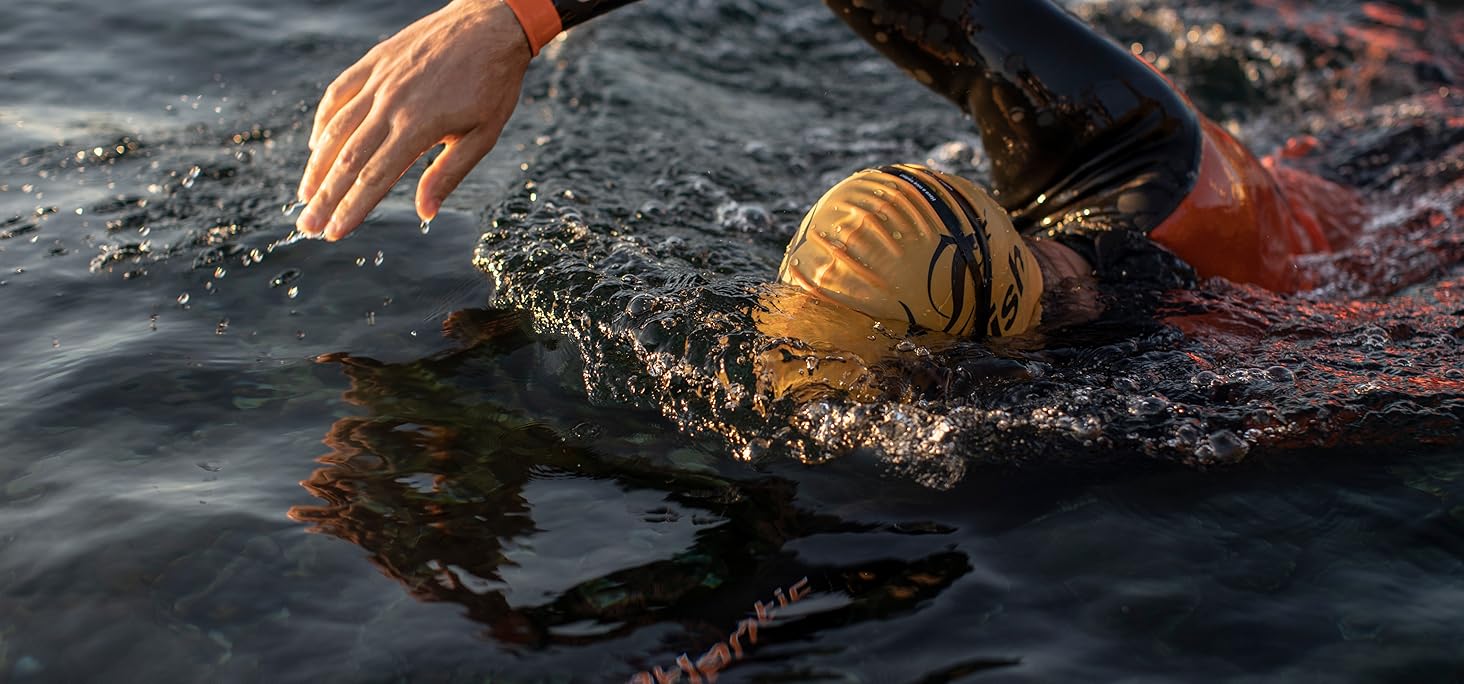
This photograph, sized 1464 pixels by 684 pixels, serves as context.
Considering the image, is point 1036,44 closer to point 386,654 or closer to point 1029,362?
point 1029,362

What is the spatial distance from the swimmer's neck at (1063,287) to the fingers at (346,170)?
1609 mm

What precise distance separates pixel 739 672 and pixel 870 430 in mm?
749

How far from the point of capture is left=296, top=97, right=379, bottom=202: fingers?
9.12ft

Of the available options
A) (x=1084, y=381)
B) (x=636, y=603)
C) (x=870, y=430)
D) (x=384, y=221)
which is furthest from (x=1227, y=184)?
(x=384, y=221)

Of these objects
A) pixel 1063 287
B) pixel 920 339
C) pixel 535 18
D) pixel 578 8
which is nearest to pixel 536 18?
pixel 535 18

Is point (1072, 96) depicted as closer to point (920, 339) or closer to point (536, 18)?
point (920, 339)

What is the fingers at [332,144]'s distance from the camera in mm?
2779

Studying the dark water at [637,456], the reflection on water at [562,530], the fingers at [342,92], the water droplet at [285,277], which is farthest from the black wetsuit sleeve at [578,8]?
the water droplet at [285,277]

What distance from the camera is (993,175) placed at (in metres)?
3.80

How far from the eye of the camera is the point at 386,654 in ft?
7.38

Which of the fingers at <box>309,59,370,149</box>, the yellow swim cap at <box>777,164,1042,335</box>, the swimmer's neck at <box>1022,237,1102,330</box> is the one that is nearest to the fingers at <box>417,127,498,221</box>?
the fingers at <box>309,59,370,149</box>

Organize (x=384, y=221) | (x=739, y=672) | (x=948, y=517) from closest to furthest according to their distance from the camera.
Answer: (x=739, y=672) < (x=948, y=517) < (x=384, y=221)

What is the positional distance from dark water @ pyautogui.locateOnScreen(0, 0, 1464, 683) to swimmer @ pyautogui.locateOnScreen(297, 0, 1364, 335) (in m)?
0.15

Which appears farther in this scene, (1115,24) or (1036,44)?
(1115,24)
